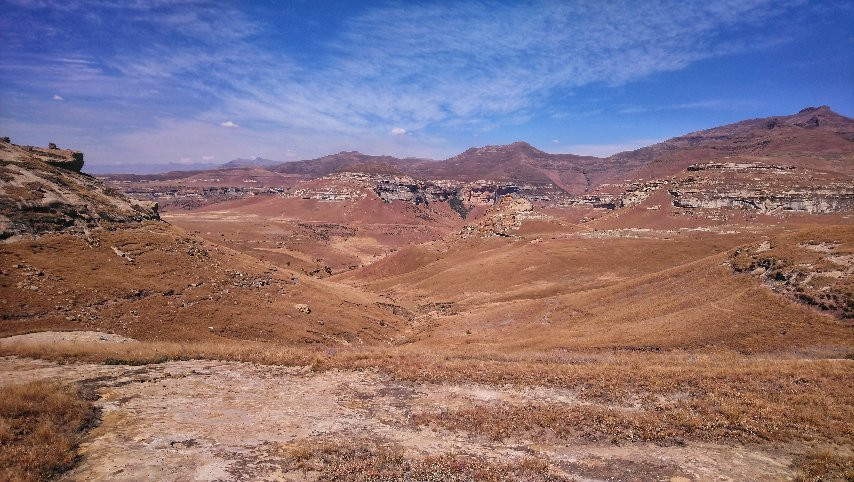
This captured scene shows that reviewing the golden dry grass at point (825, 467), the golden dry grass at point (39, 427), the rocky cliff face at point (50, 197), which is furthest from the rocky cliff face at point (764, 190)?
the golden dry grass at point (39, 427)

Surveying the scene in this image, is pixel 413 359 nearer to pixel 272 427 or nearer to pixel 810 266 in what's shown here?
pixel 272 427

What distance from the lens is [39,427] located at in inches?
Answer: 432

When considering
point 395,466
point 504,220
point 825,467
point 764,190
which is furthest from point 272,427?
point 764,190

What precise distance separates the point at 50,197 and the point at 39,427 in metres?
35.4

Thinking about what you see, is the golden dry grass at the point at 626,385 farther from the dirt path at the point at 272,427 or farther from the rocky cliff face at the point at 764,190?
the rocky cliff face at the point at 764,190

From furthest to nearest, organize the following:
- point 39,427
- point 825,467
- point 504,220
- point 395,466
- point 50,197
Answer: point 504,220, point 50,197, point 39,427, point 395,466, point 825,467

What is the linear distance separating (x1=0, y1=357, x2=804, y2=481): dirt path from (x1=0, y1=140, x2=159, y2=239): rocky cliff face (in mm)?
22511

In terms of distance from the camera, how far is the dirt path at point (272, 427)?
10.4 metres

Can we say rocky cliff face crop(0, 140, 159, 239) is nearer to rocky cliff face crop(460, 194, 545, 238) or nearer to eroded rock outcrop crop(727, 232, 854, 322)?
eroded rock outcrop crop(727, 232, 854, 322)

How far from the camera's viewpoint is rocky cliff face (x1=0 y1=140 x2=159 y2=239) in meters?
33.1

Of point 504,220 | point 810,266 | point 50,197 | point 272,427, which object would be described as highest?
point 50,197

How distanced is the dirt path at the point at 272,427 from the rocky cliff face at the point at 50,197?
22.5 metres

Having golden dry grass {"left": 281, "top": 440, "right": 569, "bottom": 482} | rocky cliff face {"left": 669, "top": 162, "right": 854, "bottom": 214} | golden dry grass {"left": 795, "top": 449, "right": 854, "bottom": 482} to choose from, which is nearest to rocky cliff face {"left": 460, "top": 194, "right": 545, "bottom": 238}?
rocky cliff face {"left": 669, "top": 162, "right": 854, "bottom": 214}

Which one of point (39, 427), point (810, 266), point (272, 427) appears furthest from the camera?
point (810, 266)
